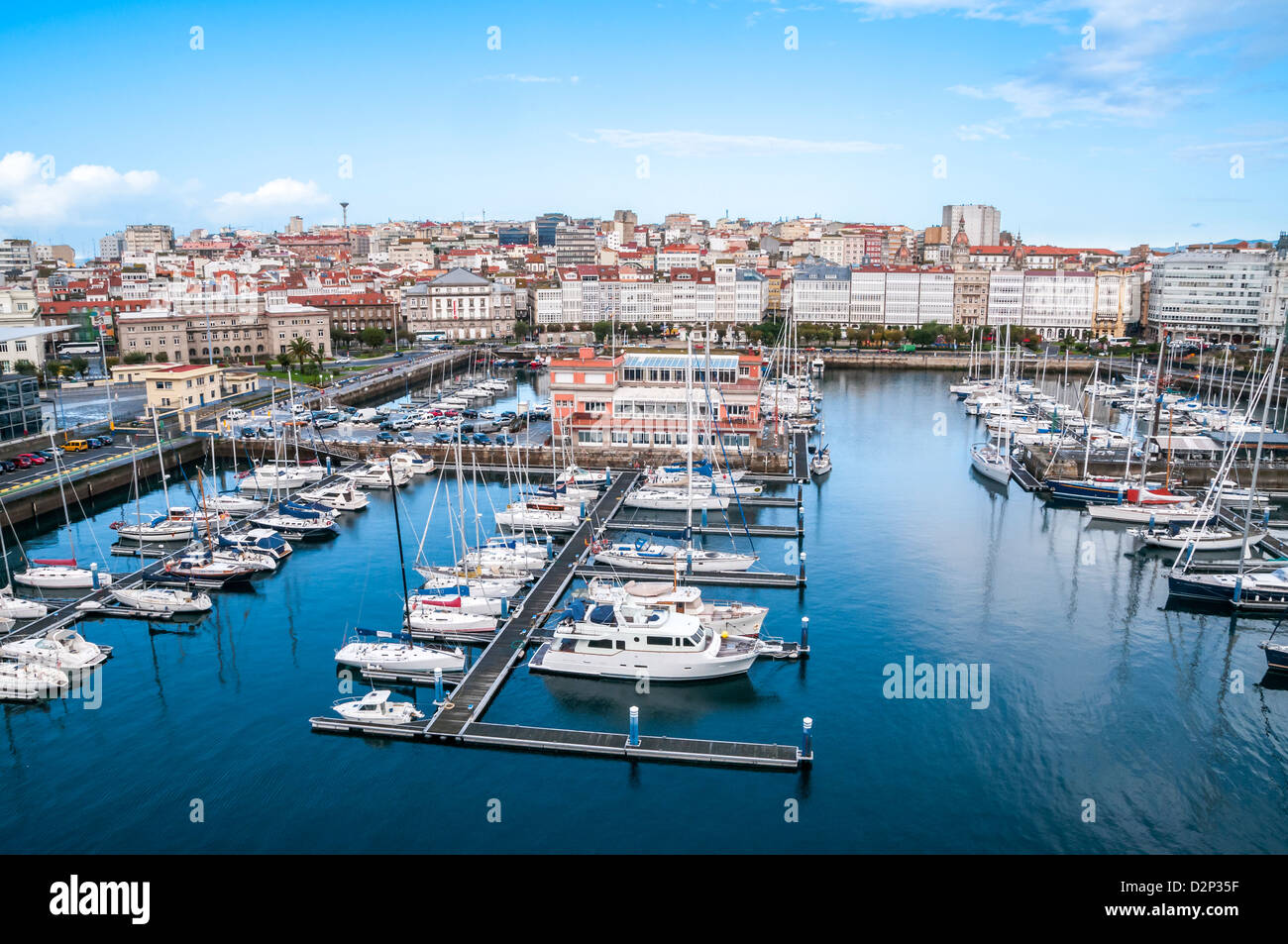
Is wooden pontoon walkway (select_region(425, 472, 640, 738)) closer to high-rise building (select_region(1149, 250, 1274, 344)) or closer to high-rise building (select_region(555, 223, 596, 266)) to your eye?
high-rise building (select_region(1149, 250, 1274, 344))

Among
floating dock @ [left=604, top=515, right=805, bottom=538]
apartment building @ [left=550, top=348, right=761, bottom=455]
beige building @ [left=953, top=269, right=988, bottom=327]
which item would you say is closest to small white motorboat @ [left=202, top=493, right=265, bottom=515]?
apartment building @ [left=550, top=348, right=761, bottom=455]

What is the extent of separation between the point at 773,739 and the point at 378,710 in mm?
7680

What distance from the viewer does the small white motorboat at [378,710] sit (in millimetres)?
17969

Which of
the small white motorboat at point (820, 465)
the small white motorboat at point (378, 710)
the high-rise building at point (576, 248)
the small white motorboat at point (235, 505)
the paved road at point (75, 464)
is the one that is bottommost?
the small white motorboat at point (378, 710)

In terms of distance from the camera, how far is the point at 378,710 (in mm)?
18125

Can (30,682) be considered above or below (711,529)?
below

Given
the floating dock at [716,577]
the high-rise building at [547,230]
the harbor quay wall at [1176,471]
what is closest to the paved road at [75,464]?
the floating dock at [716,577]

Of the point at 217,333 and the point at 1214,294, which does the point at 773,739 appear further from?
the point at 1214,294

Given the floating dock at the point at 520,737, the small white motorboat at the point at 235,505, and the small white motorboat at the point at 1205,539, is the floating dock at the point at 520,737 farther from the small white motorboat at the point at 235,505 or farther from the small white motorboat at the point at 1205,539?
the small white motorboat at the point at 1205,539

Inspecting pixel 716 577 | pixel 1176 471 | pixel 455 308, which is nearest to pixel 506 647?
pixel 716 577

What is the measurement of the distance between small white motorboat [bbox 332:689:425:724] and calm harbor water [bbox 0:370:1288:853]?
46 centimetres

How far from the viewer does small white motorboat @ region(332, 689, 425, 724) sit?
707 inches

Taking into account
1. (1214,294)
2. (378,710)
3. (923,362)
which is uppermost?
(1214,294)

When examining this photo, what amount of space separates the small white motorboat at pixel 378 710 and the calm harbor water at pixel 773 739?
0.46 m
